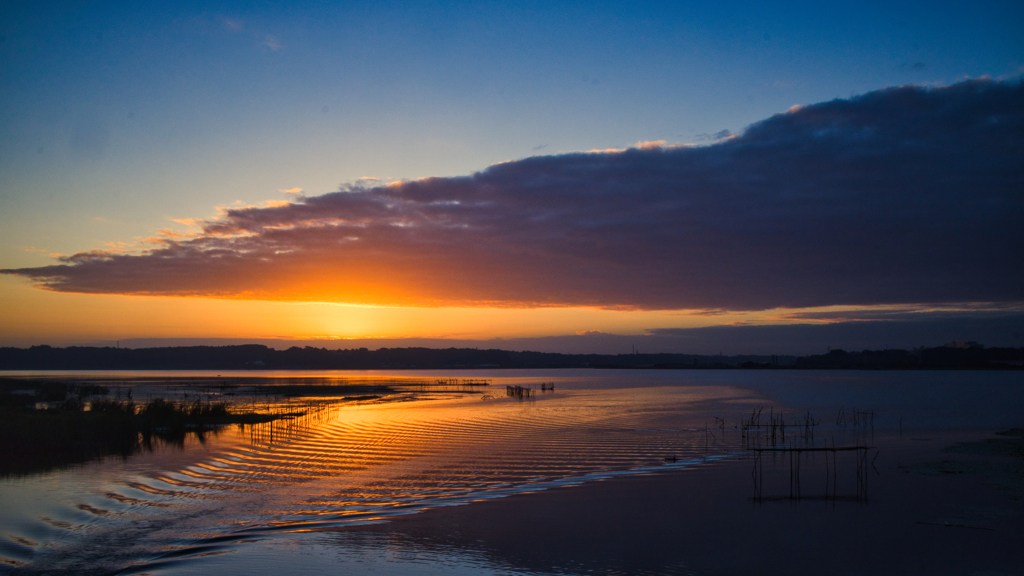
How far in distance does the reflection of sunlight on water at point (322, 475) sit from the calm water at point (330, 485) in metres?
0.05

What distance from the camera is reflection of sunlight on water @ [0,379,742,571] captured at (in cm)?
1086

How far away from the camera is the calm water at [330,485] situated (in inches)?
384

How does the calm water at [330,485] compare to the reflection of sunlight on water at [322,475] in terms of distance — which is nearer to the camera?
the calm water at [330,485]

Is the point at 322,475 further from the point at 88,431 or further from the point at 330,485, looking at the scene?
the point at 88,431

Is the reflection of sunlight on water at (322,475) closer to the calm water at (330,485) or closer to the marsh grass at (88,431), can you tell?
the calm water at (330,485)

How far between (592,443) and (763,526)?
36.2 feet

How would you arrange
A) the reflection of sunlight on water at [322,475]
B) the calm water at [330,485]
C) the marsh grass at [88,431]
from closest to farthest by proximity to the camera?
the calm water at [330,485] < the reflection of sunlight on water at [322,475] < the marsh grass at [88,431]

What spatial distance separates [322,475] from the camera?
16703 millimetres

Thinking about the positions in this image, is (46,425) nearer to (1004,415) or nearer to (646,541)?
(646,541)

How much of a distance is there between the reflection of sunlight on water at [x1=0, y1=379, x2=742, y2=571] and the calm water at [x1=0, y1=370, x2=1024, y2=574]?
53 millimetres

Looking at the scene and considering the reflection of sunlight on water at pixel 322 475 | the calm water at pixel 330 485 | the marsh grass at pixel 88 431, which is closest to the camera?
the calm water at pixel 330 485

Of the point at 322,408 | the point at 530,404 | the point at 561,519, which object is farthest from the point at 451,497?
the point at 530,404

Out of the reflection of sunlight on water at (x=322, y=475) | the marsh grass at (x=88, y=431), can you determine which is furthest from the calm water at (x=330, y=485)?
the marsh grass at (x=88, y=431)

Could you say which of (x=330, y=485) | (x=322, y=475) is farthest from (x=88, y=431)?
(x=330, y=485)
